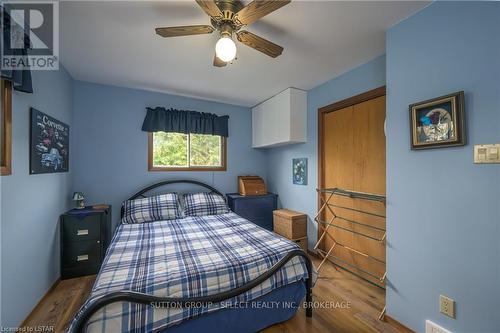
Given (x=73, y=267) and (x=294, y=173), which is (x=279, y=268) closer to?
(x=294, y=173)

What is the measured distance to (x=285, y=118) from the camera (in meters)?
3.24

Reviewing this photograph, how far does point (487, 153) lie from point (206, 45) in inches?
90.9

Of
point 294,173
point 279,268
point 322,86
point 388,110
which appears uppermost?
point 322,86

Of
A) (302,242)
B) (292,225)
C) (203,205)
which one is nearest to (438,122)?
(292,225)

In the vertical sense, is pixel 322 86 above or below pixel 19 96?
above

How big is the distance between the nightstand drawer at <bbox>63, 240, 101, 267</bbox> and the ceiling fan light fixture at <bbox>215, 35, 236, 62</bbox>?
2.59 meters

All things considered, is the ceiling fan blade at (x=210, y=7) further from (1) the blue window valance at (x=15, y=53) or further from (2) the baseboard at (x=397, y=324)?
(2) the baseboard at (x=397, y=324)

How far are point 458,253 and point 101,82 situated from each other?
14.0 feet

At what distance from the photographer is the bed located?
121cm

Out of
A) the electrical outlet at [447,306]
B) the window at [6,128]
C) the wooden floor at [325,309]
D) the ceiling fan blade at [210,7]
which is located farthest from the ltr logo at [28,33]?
the electrical outlet at [447,306]

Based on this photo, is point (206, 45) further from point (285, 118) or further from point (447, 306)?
point (447, 306)

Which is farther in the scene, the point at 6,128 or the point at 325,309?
the point at 325,309

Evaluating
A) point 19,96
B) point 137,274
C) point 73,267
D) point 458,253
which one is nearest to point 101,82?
point 19,96

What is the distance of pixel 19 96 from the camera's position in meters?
1.68
